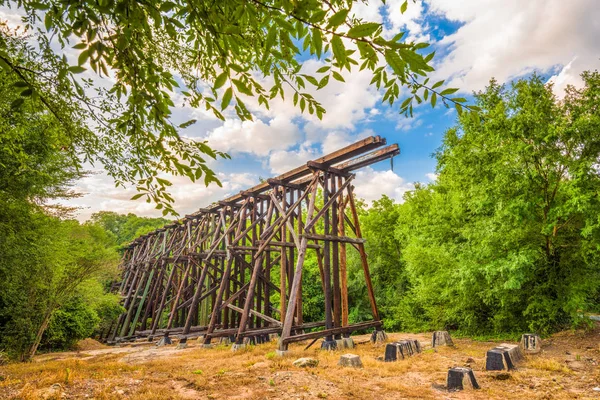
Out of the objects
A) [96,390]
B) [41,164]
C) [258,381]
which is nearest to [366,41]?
[258,381]

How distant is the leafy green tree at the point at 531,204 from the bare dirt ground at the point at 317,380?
74.2 inches

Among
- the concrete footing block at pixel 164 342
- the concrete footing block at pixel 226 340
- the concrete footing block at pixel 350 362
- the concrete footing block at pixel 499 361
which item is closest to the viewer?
the concrete footing block at pixel 499 361

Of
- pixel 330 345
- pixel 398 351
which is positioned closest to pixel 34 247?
pixel 330 345

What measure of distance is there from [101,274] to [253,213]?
23.2 ft

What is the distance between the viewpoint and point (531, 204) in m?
8.57

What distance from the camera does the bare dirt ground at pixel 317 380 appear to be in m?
4.77

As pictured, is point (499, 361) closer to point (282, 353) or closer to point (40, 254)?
point (282, 353)

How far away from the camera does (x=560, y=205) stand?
8.59 metres

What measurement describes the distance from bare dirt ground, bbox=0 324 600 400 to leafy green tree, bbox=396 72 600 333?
6.18ft

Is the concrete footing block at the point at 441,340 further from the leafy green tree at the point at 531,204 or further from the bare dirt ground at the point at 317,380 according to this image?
the leafy green tree at the point at 531,204

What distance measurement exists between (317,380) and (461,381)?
232 cm

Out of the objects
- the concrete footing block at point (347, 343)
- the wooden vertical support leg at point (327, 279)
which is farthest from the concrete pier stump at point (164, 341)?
the concrete footing block at point (347, 343)

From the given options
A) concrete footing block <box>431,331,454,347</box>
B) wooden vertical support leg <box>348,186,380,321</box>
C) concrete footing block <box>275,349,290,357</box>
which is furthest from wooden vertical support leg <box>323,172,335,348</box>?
concrete footing block <box>431,331,454,347</box>

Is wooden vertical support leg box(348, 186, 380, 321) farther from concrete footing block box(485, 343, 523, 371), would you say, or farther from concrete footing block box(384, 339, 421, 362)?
concrete footing block box(485, 343, 523, 371)
